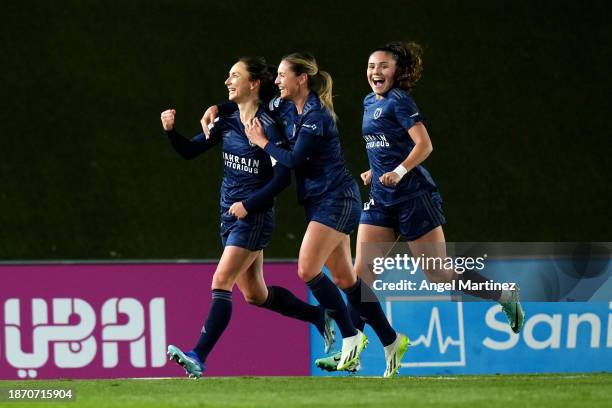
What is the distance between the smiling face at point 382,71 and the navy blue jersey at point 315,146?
0.40 m

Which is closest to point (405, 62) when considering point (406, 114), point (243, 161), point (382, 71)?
point (382, 71)

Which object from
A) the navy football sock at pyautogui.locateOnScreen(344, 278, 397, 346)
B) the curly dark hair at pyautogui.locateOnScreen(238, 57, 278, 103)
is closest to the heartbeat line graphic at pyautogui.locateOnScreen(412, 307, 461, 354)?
the navy football sock at pyautogui.locateOnScreen(344, 278, 397, 346)

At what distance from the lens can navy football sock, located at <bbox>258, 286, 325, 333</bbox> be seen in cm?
816

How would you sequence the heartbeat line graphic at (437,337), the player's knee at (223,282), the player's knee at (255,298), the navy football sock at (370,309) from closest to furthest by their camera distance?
the player's knee at (223,282), the navy football sock at (370,309), the player's knee at (255,298), the heartbeat line graphic at (437,337)

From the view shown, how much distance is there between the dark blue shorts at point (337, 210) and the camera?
24.7 ft

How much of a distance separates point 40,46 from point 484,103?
5565mm

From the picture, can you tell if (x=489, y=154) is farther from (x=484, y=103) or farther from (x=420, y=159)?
(x=420, y=159)

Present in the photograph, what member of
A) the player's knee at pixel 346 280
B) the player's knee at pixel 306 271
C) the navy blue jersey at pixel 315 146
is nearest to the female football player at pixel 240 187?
the navy blue jersey at pixel 315 146

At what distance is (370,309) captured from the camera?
7.86 m

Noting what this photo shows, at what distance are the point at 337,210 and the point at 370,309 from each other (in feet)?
2.40

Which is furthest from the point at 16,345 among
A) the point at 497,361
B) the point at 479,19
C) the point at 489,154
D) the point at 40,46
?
the point at 479,19

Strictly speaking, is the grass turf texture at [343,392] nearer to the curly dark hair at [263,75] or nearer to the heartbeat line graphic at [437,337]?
the heartbeat line graphic at [437,337]

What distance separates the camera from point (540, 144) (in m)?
15.9

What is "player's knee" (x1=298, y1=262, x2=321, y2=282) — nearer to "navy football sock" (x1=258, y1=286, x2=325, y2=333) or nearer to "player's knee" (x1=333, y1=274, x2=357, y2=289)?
"player's knee" (x1=333, y1=274, x2=357, y2=289)
